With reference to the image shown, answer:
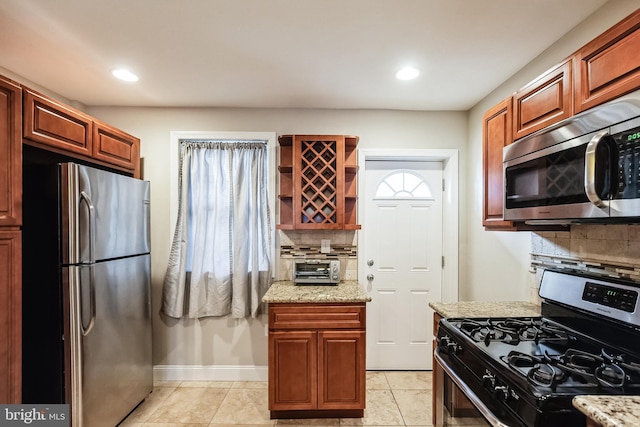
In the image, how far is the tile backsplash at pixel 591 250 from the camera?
4.82ft

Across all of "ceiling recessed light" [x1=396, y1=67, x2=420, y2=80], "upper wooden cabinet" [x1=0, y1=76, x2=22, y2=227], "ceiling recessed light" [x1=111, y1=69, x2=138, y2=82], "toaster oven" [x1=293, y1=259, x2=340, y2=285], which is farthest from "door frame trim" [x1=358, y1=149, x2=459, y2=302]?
"upper wooden cabinet" [x1=0, y1=76, x2=22, y2=227]

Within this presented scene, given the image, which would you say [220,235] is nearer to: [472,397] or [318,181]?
[318,181]

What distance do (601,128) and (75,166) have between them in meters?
2.54

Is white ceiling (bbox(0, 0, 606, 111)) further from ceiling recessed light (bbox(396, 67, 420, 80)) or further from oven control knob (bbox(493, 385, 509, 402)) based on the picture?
oven control knob (bbox(493, 385, 509, 402))

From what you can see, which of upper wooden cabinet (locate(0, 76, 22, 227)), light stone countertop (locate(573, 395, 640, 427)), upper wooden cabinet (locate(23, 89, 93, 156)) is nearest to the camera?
light stone countertop (locate(573, 395, 640, 427))

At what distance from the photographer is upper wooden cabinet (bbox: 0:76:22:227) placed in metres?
1.53

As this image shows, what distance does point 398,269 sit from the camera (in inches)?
120

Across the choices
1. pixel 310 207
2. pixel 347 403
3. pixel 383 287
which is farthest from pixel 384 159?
pixel 347 403

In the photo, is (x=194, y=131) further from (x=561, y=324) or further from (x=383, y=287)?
(x=561, y=324)

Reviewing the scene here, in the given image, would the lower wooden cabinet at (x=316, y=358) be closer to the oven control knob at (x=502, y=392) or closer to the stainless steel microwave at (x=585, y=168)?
the oven control knob at (x=502, y=392)

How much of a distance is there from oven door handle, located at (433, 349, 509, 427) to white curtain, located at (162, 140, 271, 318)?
5.46 feet

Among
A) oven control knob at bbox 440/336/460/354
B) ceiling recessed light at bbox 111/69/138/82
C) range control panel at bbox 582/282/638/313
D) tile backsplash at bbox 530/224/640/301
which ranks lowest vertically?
oven control knob at bbox 440/336/460/354

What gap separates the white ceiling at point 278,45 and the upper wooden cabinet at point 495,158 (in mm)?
396

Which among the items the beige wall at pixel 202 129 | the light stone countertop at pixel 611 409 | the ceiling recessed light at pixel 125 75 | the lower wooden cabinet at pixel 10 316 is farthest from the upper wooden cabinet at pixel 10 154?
the light stone countertop at pixel 611 409
